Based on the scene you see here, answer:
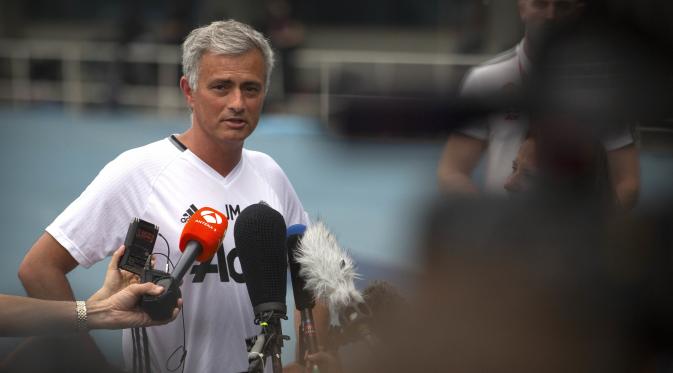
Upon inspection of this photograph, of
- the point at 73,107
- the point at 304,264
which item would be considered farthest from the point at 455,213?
the point at 73,107

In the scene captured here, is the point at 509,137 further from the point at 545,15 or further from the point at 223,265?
the point at 223,265

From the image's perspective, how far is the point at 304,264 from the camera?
1566mm

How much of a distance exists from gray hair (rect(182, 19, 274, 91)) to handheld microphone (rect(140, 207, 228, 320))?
0.43 metres

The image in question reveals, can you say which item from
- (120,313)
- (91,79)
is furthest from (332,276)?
(91,79)

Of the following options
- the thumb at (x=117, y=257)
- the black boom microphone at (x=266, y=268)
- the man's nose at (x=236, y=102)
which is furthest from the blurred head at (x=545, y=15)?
the man's nose at (x=236, y=102)

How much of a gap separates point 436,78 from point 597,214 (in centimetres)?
17

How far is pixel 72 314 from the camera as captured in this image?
5.62 feet

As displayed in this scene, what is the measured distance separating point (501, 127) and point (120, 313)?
3.84 feet

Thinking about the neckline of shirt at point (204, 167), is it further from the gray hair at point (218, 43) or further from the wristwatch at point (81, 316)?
the wristwatch at point (81, 316)

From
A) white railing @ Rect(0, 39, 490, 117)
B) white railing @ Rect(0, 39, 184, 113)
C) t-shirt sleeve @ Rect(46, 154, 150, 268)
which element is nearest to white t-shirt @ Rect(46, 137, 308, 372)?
t-shirt sleeve @ Rect(46, 154, 150, 268)

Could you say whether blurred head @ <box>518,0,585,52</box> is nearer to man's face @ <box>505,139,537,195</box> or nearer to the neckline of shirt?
man's face @ <box>505,139,537,195</box>

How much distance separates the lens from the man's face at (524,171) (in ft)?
2.29

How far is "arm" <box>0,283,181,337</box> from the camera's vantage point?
1666 millimetres

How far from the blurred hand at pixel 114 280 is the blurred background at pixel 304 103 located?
0.26 feet
